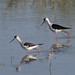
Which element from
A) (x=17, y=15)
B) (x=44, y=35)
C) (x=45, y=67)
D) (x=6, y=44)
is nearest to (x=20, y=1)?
(x=17, y=15)

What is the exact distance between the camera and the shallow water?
28.0 feet

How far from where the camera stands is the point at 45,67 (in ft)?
28.0

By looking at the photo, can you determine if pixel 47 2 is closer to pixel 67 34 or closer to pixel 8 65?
pixel 67 34

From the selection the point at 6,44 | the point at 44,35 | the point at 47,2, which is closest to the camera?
the point at 6,44

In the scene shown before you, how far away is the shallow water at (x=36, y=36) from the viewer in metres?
8.52

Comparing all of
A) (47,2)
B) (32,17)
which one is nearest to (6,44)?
(32,17)

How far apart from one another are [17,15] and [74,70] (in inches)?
331

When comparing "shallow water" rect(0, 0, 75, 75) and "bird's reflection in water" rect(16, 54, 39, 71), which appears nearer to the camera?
"shallow water" rect(0, 0, 75, 75)

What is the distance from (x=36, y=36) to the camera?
40.0 ft

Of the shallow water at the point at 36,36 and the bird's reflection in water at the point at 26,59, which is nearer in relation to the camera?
the shallow water at the point at 36,36

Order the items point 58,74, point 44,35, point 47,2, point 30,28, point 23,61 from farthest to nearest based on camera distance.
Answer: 1. point 47,2
2. point 30,28
3. point 44,35
4. point 23,61
5. point 58,74

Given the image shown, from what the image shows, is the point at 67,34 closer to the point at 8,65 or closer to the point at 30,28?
the point at 30,28

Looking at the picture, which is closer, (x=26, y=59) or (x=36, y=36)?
(x=26, y=59)

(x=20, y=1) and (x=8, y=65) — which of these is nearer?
(x=8, y=65)
